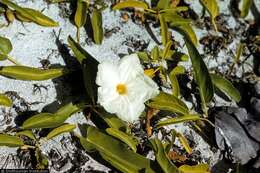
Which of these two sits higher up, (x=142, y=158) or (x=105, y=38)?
(x=105, y=38)

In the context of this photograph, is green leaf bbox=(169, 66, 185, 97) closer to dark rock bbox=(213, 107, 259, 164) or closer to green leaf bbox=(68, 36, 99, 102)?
dark rock bbox=(213, 107, 259, 164)

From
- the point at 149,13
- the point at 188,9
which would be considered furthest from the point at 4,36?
the point at 188,9

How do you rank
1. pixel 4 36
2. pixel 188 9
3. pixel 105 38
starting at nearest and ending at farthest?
pixel 4 36
pixel 105 38
pixel 188 9

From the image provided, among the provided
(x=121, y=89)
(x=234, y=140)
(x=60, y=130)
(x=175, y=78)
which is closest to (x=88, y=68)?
(x=121, y=89)

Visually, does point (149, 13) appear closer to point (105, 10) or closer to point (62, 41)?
point (105, 10)

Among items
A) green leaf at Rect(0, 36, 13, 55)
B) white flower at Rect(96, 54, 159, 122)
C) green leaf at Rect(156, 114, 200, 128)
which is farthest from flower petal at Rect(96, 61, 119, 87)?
green leaf at Rect(0, 36, 13, 55)

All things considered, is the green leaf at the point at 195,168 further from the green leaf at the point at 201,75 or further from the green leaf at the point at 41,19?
the green leaf at the point at 41,19
